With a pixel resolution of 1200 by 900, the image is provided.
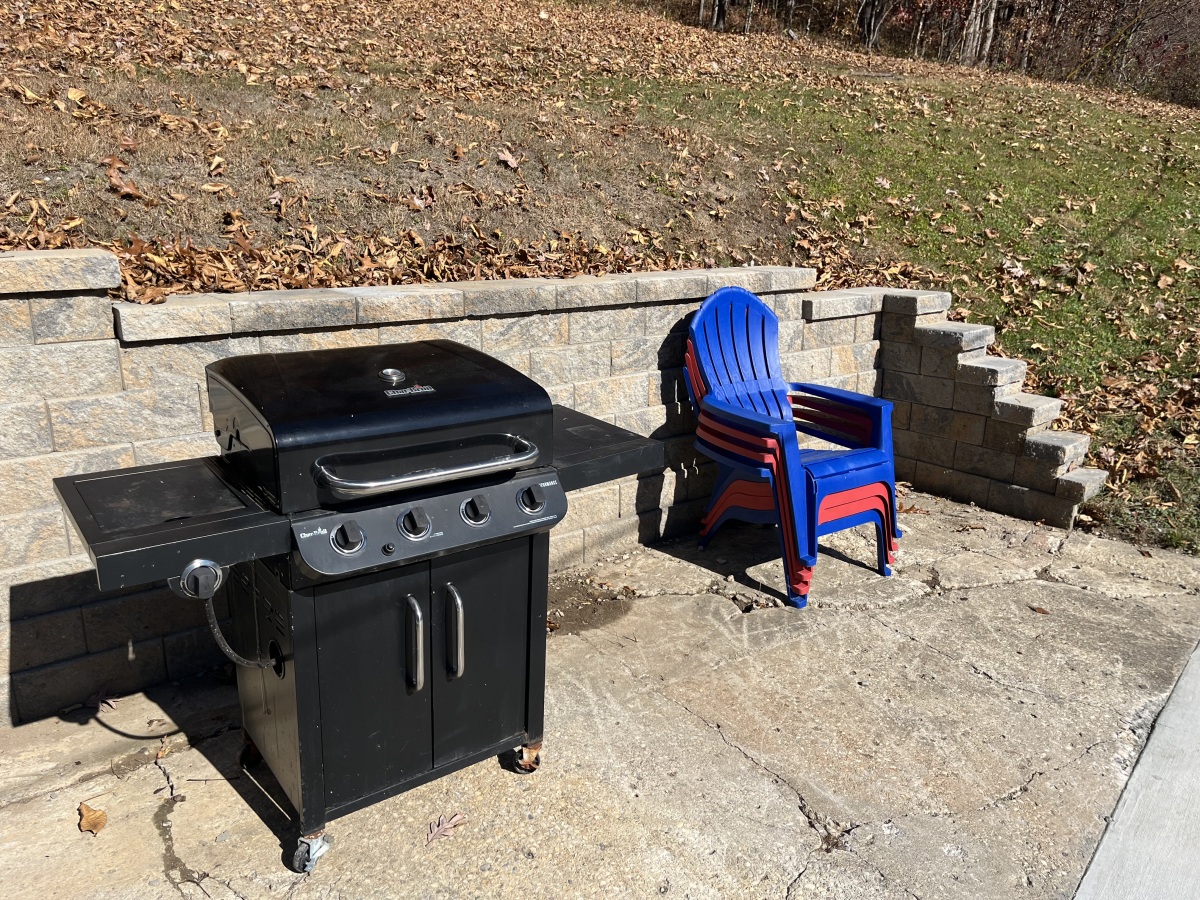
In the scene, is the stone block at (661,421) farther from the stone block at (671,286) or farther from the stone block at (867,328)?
the stone block at (867,328)

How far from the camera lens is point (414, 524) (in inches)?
91.0

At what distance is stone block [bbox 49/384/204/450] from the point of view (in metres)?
2.95

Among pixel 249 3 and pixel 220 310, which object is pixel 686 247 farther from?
pixel 249 3

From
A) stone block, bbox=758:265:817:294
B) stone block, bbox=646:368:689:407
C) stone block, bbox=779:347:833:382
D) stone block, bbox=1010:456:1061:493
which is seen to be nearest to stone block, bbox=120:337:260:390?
stone block, bbox=646:368:689:407

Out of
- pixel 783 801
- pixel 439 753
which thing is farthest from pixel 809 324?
pixel 439 753

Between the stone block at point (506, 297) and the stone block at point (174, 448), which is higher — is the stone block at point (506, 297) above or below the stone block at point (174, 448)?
above

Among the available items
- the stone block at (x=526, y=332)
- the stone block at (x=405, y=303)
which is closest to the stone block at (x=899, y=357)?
the stone block at (x=526, y=332)

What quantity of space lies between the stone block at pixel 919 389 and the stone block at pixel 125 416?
4.18 metres

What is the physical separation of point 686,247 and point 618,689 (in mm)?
3491

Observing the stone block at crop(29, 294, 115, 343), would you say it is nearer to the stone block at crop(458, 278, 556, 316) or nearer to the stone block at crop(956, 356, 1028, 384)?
the stone block at crop(458, 278, 556, 316)

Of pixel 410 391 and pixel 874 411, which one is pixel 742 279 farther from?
pixel 410 391

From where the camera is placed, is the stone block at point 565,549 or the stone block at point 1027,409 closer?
the stone block at point 565,549

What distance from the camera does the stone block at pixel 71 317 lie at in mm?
2830

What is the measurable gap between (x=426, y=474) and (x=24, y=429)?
1515 mm
